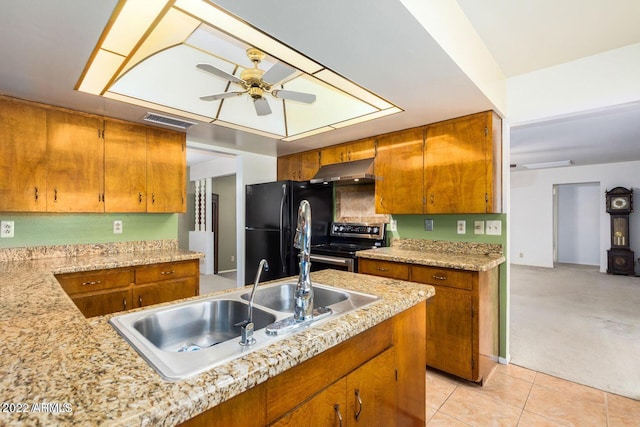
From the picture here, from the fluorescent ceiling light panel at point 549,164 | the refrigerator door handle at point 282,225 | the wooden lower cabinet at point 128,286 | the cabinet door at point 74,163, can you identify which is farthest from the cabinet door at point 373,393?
the fluorescent ceiling light panel at point 549,164

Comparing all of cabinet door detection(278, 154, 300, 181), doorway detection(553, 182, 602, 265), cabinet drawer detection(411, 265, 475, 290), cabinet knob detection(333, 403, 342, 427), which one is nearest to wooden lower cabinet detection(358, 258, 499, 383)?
cabinet drawer detection(411, 265, 475, 290)

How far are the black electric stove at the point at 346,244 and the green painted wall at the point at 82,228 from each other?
161 centimetres

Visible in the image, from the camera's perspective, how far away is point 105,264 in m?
2.34

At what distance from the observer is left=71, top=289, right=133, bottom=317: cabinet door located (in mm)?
2250

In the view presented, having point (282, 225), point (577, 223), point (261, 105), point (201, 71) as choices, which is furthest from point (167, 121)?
point (577, 223)

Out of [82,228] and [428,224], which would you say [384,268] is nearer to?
[428,224]

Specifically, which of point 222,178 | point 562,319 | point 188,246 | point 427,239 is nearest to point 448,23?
point 427,239

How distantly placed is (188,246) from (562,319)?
691cm

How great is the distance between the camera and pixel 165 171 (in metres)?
3.13

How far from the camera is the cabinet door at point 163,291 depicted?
2.54m

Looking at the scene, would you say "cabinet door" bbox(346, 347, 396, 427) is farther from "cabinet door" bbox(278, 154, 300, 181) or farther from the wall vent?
"cabinet door" bbox(278, 154, 300, 181)

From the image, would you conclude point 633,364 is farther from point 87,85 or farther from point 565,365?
point 87,85

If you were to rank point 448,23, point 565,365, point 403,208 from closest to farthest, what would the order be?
1. point 448,23
2. point 565,365
3. point 403,208

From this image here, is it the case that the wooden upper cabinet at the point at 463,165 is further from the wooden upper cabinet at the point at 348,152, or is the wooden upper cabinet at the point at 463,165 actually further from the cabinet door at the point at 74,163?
the cabinet door at the point at 74,163
